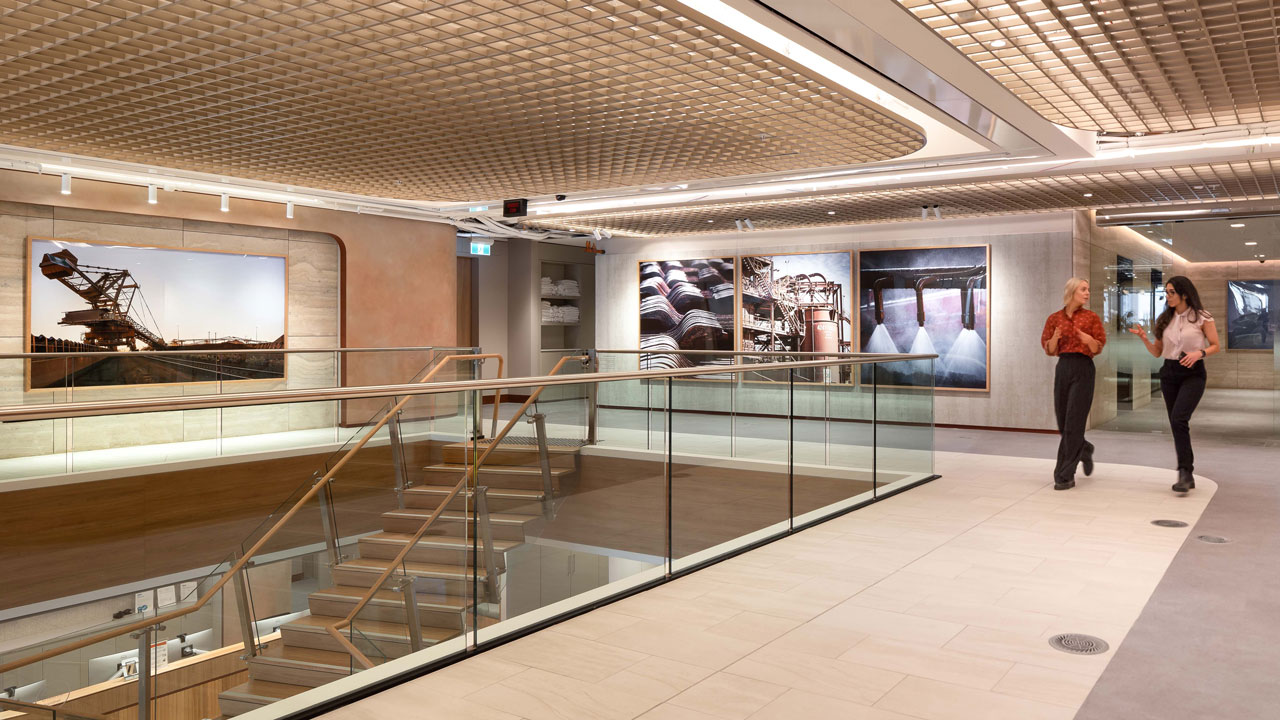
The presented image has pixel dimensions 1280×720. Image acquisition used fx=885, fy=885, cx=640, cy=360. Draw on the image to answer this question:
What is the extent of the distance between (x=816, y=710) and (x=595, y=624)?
1.05m

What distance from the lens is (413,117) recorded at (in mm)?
5777

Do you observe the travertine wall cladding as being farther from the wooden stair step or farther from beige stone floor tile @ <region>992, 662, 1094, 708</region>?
beige stone floor tile @ <region>992, 662, 1094, 708</region>

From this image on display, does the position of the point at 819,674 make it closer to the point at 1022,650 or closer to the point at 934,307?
the point at 1022,650

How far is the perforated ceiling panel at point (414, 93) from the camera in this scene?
13.3 feet

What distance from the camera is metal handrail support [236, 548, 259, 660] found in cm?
255

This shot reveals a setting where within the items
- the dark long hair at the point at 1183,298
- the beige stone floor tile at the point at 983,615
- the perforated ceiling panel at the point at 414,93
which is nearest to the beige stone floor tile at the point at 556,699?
the beige stone floor tile at the point at 983,615

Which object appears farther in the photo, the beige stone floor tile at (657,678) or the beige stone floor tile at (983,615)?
the beige stone floor tile at (983,615)

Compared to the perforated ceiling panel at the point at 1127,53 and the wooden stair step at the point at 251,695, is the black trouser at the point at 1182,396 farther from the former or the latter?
the wooden stair step at the point at 251,695

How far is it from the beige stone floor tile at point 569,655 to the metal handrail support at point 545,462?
0.48 meters

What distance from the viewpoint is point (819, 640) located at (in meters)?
3.17

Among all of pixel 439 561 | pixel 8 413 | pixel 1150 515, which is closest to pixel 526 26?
pixel 439 561

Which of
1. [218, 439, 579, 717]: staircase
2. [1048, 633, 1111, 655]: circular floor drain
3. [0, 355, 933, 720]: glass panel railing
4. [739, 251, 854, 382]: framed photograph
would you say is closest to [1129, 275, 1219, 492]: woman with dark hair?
[0, 355, 933, 720]: glass panel railing

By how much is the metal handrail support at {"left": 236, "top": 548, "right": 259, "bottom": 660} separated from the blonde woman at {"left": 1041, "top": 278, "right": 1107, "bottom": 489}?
535cm

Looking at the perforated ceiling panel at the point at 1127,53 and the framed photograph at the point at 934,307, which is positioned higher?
the perforated ceiling panel at the point at 1127,53
